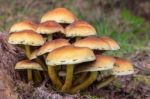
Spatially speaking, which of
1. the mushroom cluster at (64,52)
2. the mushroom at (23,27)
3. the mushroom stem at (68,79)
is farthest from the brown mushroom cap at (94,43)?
the mushroom at (23,27)

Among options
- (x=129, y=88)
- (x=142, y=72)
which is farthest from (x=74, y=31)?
(x=142, y=72)

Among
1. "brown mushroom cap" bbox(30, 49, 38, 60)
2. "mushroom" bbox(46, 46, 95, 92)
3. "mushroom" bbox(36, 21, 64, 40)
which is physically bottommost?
"brown mushroom cap" bbox(30, 49, 38, 60)

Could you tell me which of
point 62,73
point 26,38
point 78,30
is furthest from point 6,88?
point 78,30

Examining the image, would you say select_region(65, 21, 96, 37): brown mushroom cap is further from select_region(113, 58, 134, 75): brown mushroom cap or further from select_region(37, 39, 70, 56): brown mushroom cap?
select_region(113, 58, 134, 75): brown mushroom cap

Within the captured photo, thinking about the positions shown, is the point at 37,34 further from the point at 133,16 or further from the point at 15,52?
the point at 133,16

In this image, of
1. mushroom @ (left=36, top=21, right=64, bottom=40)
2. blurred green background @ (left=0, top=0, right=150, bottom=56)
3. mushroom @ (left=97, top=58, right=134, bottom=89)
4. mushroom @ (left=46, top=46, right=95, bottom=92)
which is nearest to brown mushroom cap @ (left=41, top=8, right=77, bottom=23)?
mushroom @ (left=36, top=21, right=64, bottom=40)

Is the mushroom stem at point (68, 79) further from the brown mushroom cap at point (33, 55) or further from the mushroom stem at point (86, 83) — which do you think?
the brown mushroom cap at point (33, 55)
